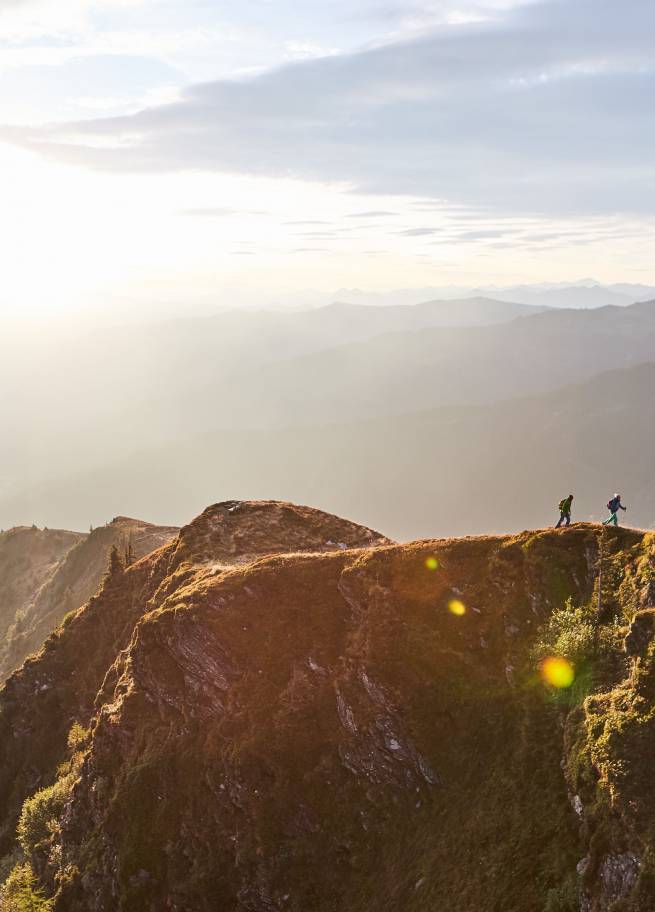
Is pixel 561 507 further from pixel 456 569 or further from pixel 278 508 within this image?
pixel 278 508

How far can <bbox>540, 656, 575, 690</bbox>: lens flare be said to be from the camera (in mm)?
42875

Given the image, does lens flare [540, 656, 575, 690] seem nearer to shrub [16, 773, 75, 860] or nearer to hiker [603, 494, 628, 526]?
hiker [603, 494, 628, 526]

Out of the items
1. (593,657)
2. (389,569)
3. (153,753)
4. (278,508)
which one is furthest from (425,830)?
(278,508)

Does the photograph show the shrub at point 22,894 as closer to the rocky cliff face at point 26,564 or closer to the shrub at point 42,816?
the shrub at point 42,816

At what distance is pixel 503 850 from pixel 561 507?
1046 inches

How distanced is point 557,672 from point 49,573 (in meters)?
161

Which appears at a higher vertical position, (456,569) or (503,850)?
(456,569)

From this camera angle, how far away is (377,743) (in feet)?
158

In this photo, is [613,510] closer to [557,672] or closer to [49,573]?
[557,672]

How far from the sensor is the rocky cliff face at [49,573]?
5344 inches

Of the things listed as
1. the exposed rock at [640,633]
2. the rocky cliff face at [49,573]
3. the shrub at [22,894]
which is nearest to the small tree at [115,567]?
the rocky cliff face at [49,573]

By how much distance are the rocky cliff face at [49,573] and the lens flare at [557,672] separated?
83.7 meters

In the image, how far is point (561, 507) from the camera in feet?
173

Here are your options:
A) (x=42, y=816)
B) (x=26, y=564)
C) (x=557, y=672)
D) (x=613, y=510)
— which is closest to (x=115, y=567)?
(x=42, y=816)
